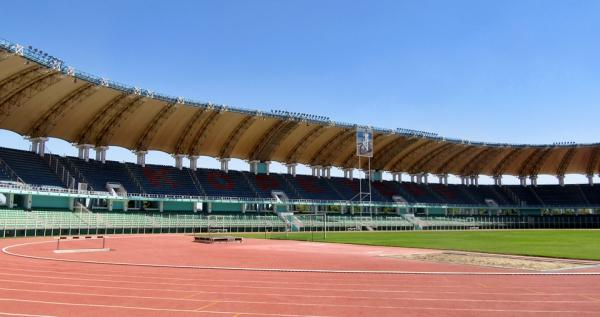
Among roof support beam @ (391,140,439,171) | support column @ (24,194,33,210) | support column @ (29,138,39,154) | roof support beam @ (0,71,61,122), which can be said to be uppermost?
roof support beam @ (0,71,61,122)

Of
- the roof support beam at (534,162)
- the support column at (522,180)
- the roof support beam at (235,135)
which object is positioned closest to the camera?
the roof support beam at (235,135)

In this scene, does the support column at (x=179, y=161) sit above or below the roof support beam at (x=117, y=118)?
below

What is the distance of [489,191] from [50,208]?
83274 mm

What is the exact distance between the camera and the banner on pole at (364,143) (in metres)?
61.5

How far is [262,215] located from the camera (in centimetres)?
7238

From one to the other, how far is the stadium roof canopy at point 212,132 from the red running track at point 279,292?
32.1 m

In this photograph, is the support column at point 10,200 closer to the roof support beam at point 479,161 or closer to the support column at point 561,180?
the roof support beam at point 479,161

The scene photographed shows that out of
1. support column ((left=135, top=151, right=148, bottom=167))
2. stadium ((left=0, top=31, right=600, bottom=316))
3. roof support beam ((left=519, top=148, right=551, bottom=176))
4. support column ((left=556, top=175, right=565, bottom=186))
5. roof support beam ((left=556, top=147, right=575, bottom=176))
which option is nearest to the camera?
stadium ((left=0, top=31, right=600, bottom=316))

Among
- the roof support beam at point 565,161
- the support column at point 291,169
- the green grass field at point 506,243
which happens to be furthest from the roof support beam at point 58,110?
the roof support beam at point 565,161

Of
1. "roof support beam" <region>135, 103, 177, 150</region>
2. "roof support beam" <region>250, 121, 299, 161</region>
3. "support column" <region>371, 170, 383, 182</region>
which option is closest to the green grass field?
"roof support beam" <region>135, 103, 177, 150</region>

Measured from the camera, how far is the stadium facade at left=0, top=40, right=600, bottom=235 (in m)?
53.1

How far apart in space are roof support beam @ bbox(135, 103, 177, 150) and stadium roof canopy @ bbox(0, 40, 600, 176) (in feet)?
0.42

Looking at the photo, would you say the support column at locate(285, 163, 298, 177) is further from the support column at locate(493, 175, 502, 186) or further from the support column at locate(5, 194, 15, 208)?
the support column at locate(493, 175, 502, 186)

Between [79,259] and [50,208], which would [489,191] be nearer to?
[50,208]
